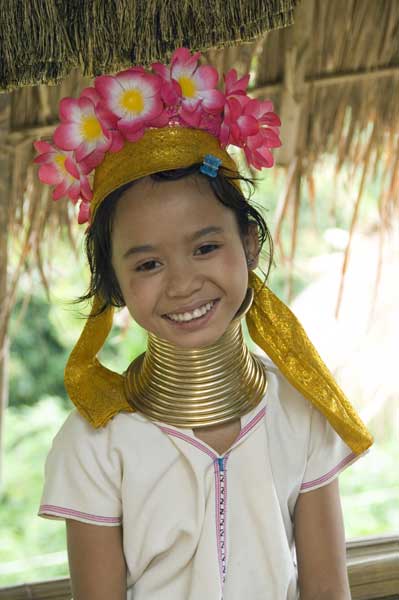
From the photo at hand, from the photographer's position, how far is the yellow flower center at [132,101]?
1.88m

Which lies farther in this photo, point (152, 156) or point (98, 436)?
point (98, 436)

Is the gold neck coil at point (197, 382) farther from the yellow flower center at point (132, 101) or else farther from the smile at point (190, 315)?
the yellow flower center at point (132, 101)

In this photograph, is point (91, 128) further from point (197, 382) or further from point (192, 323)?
point (197, 382)

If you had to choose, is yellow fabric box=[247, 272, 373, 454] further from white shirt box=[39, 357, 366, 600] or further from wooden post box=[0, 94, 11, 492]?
wooden post box=[0, 94, 11, 492]

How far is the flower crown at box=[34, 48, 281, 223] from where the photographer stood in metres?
1.88

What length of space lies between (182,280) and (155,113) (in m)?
0.34


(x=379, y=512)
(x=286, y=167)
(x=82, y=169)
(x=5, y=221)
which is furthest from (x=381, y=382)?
(x=82, y=169)

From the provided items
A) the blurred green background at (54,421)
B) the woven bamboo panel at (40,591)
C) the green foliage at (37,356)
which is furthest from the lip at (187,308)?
A: the green foliage at (37,356)

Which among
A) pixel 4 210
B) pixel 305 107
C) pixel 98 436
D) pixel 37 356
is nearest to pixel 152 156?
pixel 98 436

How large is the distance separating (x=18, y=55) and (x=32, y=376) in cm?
461

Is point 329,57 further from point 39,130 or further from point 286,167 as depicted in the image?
point 39,130

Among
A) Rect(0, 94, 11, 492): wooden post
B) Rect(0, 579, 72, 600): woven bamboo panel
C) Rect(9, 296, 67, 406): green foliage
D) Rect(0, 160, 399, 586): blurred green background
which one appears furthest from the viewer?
Rect(9, 296, 67, 406): green foliage

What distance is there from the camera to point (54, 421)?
616 cm

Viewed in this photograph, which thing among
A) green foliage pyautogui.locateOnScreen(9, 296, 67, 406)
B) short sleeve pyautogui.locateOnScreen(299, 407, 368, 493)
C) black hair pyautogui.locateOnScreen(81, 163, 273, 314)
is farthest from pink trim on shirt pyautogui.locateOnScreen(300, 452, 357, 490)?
green foliage pyautogui.locateOnScreen(9, 296, 67, 406)
